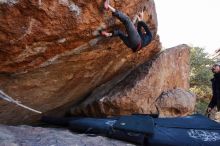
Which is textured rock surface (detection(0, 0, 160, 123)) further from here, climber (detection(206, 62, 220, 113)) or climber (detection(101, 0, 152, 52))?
climber (detection(206, 62, 220, 113))

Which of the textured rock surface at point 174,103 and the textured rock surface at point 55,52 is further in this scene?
the textured rock surface at point 174,103

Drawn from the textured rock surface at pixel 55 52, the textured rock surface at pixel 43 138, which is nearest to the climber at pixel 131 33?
the textured rock surface at pixel 55 52

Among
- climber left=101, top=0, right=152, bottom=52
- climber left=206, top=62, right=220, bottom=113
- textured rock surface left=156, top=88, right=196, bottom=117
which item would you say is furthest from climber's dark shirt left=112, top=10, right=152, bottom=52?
textured rock surface left=156, top=88, right=196, bottom=117

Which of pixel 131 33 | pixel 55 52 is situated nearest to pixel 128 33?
pixel 131 33

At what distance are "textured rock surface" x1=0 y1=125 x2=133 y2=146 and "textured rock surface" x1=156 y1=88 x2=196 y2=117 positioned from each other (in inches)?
167

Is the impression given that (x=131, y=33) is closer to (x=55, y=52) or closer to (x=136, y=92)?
(x=55, y=52)

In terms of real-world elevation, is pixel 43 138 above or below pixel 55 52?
below

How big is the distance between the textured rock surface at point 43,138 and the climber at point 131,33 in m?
2.45

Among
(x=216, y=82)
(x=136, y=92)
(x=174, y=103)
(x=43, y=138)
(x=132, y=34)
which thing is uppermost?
(x=132, y=34)

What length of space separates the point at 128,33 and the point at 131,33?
0.23 feet

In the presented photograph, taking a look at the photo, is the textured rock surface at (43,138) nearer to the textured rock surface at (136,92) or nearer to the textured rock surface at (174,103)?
the textured rock surface at (136,92)

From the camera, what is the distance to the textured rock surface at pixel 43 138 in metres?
5.70

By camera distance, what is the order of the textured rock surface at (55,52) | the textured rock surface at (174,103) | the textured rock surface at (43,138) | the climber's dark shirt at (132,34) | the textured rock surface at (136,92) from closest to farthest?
the textured rock surface at (43,138)
the textured rock surface at (55,52)
the climber's dark shirt at (132,34)
the textured rock surface at (136,92)
the textured rock surface at (174,103)

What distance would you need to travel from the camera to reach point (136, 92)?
9836mm
